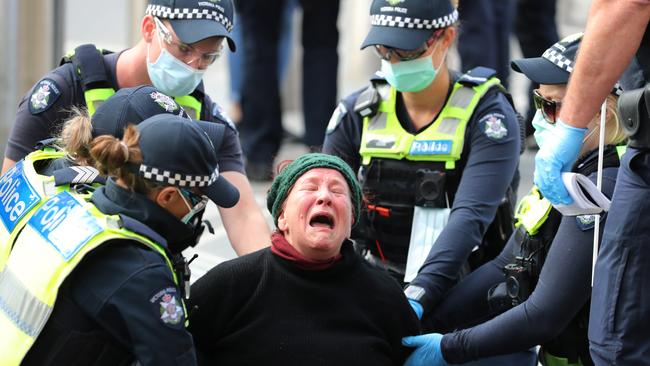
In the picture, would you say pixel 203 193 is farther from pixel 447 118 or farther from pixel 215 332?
pixel 447 118

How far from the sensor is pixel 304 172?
369 cm

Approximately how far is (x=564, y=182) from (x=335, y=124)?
4.72 feet

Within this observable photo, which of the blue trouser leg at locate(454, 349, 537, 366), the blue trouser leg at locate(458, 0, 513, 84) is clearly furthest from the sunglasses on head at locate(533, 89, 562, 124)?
the blue trouser leg at locate(458, 0, 513, 84)

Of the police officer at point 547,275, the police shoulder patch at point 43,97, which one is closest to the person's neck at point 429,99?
the police officer at point 547,275

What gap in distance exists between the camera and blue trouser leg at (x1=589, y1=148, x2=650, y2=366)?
123 inches

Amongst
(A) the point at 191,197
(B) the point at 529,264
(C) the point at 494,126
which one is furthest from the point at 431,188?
(A) the point at 191,197

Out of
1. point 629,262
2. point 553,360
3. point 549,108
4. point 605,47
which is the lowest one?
point 553,360

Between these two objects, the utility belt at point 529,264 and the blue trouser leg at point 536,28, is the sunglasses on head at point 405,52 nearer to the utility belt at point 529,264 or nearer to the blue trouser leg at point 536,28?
the utility belt at point 529,264

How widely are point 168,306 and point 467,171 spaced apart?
1.60m

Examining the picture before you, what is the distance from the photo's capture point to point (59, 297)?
3092mm

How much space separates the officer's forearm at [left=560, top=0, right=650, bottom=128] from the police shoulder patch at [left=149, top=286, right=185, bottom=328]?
1.08 metres

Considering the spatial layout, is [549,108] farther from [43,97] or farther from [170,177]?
[43,97]

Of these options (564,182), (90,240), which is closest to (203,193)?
(90,240)

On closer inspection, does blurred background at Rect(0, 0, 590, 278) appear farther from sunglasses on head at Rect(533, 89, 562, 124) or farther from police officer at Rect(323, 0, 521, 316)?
sunglasses on head at Rect(533, 89, 562, 124)
